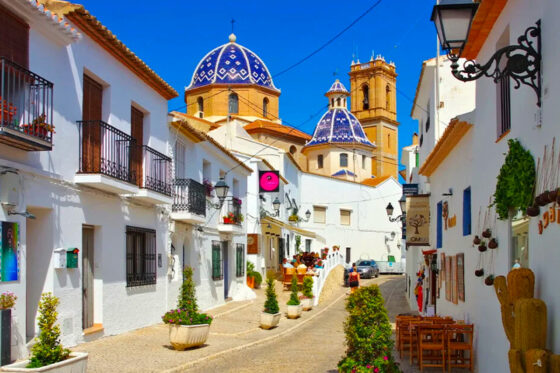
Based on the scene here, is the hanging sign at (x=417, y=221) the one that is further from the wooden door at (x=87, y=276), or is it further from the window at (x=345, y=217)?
the window at (x=345, y=217)

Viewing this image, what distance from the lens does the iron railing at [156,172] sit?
15234 millimetres

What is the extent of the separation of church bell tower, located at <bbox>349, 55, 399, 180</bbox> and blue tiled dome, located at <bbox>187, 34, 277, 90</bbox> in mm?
25400

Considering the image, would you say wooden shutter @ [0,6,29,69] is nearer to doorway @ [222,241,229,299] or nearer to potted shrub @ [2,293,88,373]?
potted shrub @ [2,293,88,373]

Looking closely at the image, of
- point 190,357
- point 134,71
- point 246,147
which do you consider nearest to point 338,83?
point 246,147

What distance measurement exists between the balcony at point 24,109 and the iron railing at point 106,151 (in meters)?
1.50

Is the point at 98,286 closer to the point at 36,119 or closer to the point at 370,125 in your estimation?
the point at 36,119

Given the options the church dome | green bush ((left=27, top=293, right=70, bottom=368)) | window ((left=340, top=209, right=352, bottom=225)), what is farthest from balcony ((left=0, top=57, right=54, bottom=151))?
the church dome

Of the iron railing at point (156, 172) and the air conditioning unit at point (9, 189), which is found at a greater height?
the iron railing at point (156, 172)

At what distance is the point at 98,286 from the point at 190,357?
2802mm

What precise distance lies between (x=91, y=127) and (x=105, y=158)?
75 centimetres

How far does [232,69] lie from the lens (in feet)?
145

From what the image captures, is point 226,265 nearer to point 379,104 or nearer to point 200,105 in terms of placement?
point 200,105

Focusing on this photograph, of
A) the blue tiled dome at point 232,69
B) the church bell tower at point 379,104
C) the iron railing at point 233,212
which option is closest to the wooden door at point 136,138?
the iron railing at point 233,212

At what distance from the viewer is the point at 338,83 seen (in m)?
58.9
